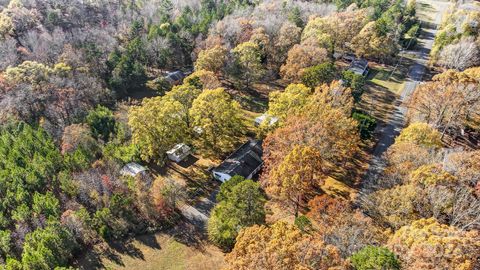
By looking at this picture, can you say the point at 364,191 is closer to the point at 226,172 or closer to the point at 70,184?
the point at 226,172

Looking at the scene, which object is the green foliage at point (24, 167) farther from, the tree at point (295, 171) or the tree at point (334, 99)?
the tree at point (334, 99)

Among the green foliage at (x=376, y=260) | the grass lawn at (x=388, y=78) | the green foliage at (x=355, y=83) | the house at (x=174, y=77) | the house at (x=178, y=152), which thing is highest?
the green foliage at (x=376, y=260)

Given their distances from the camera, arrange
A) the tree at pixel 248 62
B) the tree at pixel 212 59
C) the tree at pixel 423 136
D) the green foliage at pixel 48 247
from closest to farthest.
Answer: the green foliage at pixel 48 247
the tree at pixel 423 136
the tree at pixel 212 59
the tree at pixel 248 62

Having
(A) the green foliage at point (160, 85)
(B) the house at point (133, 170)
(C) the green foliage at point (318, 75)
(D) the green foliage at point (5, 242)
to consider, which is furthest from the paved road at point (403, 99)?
(A) the green foliage at point (160, 85)

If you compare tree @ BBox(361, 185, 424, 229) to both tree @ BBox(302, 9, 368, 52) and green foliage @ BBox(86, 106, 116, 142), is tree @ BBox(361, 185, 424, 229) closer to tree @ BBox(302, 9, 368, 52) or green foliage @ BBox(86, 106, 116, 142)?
green foliage @ BBox(86, 106, 116, 142)

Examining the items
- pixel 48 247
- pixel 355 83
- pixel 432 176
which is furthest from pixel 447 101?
pixel 48 247

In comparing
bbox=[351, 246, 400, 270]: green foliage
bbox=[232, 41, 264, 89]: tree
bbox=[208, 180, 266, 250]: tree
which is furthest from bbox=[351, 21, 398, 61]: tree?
bbox=[351, 246, 400, 270]: green foliage
